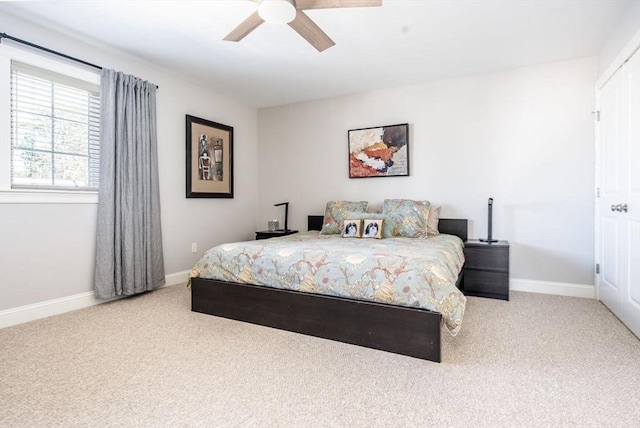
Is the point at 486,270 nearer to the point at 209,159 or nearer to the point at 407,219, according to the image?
the point at 407,219

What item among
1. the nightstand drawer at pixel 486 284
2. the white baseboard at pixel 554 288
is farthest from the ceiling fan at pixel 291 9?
the white baseboard at pixel 554 288

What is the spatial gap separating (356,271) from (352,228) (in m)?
1.38

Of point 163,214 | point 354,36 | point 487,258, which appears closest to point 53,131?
point 163,214

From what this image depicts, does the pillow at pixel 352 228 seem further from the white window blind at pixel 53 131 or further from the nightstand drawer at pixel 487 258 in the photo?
the white window blind at pixel 53 131

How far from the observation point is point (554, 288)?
11.6 feet

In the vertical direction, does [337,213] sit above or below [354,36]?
below

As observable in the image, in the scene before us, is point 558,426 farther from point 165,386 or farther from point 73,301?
point 73,301

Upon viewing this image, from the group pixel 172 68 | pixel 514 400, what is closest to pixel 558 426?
pixel 514 400

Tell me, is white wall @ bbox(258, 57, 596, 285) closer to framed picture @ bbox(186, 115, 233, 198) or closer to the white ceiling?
the white ceiling

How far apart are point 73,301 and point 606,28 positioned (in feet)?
17.3

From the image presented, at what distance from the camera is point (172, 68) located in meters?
3.71

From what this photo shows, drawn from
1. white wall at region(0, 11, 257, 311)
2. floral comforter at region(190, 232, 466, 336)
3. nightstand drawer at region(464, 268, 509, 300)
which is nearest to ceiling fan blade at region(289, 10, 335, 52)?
floral comforter at region(190, 232, 466, 336)

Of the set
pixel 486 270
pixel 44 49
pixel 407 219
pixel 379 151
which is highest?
pixel 44 49

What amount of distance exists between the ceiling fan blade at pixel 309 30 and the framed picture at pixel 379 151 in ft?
6.10
